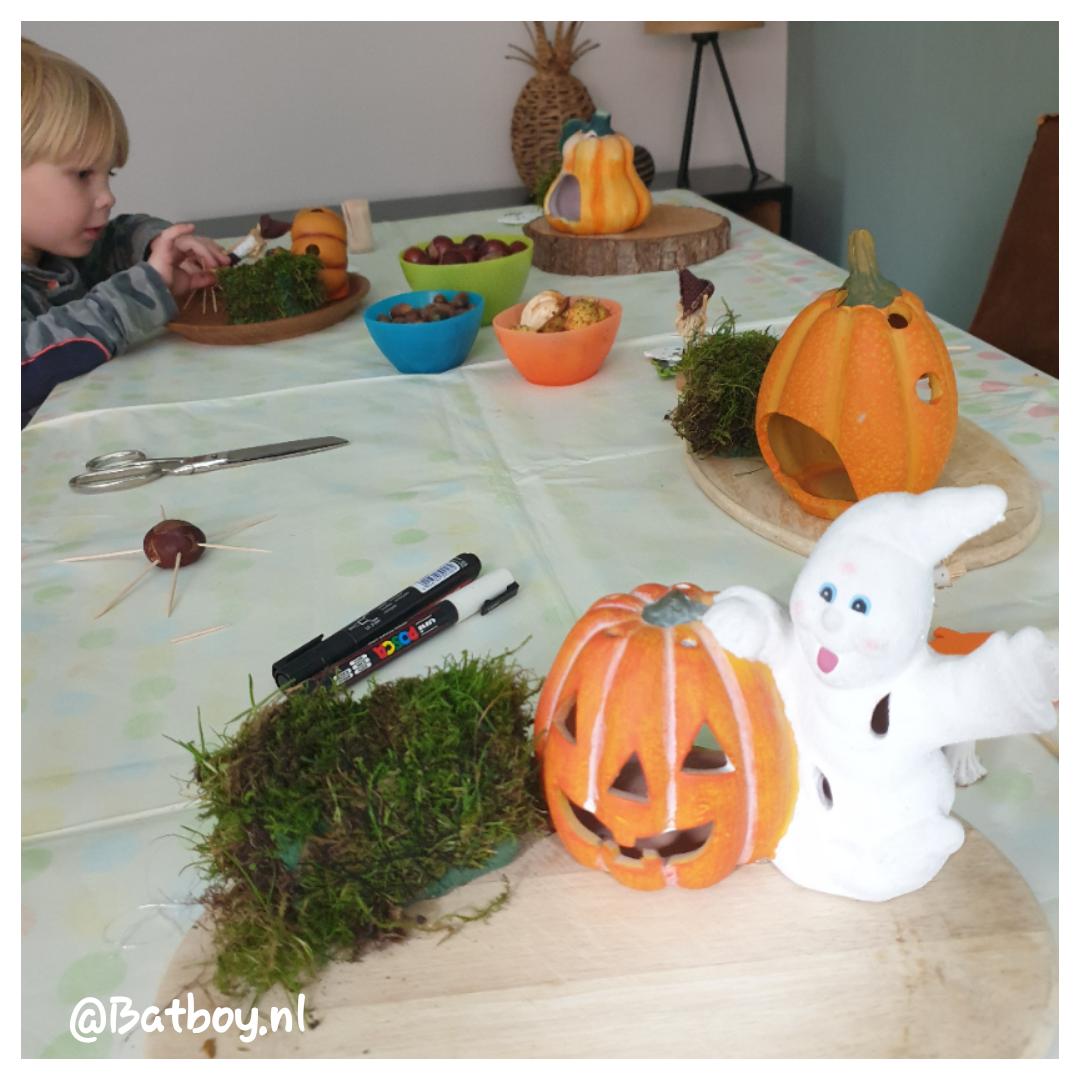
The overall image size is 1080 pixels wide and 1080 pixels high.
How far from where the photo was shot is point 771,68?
3.28 metres

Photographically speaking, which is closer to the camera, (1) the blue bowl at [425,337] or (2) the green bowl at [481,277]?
(1) the blue bowl at [425,337]

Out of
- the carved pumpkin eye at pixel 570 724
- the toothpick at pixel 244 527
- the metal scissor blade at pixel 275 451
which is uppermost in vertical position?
the metal scissor blade at pixel 275 451

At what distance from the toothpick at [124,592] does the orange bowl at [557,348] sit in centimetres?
52

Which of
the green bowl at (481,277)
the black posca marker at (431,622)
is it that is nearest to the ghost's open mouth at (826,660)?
the black posca marker at (431,622)

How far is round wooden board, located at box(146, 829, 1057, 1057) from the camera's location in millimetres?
485

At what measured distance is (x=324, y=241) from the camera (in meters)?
1.59

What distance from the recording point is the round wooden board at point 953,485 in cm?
85

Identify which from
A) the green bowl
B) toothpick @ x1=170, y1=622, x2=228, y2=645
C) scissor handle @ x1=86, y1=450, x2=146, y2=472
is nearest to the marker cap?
toothpick @ x1=170, y1=622, x2=228, y2=645

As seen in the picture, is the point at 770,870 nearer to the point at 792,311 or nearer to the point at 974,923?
the point at 974,923

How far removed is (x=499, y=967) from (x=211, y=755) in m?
0.19

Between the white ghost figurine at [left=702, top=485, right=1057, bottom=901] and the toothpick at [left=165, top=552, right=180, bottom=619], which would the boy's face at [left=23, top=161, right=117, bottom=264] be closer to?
the toothpick at [left=165, top=552, right=180, bottom=619]

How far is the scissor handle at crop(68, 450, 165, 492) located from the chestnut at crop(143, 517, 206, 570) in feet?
0.64

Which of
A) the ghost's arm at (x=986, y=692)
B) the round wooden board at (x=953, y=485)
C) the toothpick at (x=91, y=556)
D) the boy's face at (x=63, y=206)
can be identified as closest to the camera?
the ghost's arm at (x=986, y=692)

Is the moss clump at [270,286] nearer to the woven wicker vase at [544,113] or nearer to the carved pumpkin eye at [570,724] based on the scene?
the carved pumpkin eye at [570,724]
